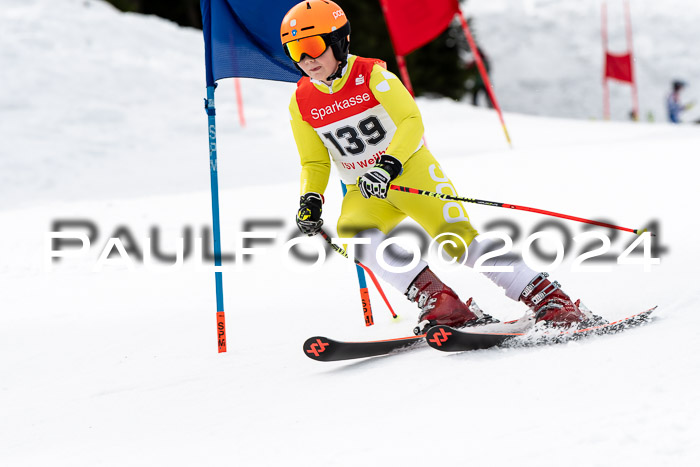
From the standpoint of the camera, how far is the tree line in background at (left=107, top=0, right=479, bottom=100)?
2333 cm

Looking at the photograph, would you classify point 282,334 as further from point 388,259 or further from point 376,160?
point 376,160

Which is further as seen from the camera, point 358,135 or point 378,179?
point 358,135

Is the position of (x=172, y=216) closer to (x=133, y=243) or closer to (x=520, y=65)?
(x=133, y=243)

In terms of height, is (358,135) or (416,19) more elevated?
(416,19)

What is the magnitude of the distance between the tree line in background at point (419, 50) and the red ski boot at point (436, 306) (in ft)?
64.2

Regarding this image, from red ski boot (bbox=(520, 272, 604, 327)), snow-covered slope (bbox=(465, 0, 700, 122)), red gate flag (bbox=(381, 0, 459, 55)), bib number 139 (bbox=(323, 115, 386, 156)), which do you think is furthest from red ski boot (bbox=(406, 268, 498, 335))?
snow-covered slope (bbox=(465, 0, 700, 122))

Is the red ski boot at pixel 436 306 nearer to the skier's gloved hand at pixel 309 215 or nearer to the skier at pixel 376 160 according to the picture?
the skier at pixel 376 160

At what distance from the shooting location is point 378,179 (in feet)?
10.7

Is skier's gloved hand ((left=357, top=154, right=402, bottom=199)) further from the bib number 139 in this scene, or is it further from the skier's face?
the skier's face

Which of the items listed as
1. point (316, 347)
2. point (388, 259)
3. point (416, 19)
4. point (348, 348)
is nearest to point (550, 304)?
point (388, 259)

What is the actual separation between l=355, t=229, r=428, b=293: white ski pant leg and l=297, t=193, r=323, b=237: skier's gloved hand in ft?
0.77

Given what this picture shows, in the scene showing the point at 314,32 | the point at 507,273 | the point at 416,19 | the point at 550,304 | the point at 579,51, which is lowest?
the point at 550,304

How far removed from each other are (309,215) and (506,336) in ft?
3.68

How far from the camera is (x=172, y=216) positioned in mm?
7875
